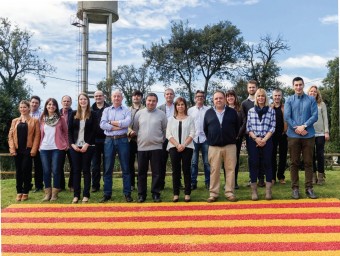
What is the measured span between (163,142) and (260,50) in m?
25.7

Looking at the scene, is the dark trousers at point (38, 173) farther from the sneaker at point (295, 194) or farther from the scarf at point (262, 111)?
the sneaker at point (295, 194)

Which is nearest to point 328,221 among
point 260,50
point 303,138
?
point 303,138

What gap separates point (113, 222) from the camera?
480 centimetres

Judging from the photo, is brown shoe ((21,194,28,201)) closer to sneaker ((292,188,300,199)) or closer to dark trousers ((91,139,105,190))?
dark trousers ((91,139,105,190))

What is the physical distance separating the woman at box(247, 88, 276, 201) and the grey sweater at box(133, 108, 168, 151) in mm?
1377

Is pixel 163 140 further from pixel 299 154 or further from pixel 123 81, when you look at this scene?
pixel 123 81

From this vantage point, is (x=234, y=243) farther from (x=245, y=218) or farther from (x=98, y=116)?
(x=98, y=116)

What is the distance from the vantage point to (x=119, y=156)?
5938 mm

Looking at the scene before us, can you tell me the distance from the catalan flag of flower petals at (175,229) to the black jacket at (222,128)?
3.08 feet

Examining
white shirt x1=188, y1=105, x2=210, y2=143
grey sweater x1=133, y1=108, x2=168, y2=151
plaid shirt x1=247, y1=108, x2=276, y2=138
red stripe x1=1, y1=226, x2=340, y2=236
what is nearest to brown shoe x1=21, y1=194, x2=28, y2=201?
red stripe x1=1, y1=226, x2=340, y2=236

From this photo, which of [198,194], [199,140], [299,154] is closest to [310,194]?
[299,154]

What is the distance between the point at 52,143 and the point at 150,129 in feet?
5.23

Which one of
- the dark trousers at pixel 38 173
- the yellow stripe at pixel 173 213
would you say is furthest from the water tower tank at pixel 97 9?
the yellow stripe at pixel 173 213

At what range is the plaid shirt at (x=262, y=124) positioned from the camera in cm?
580
